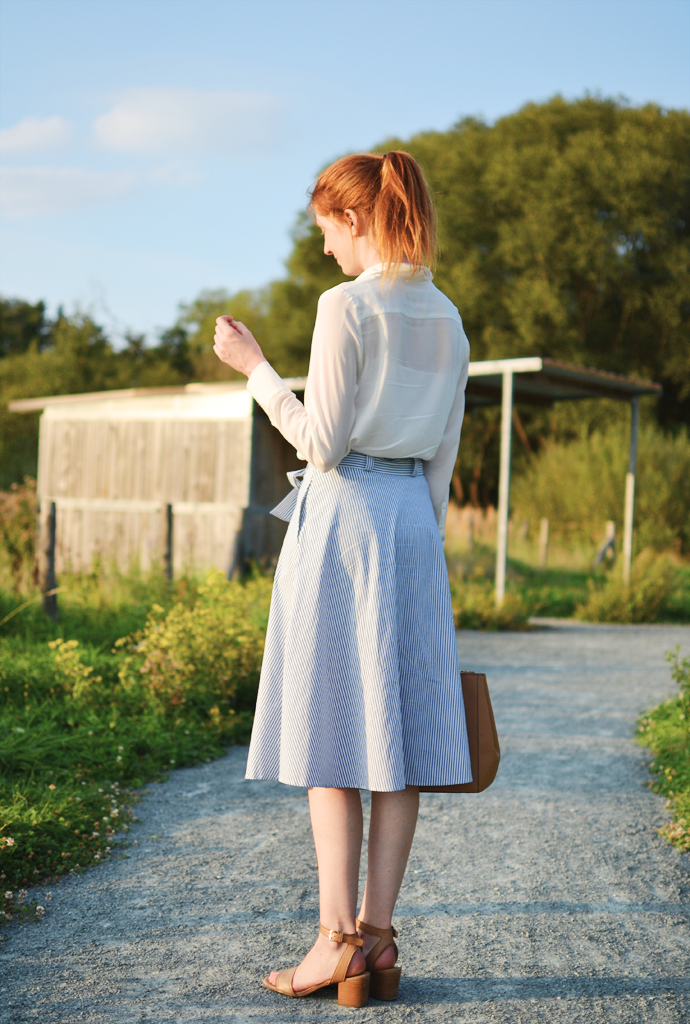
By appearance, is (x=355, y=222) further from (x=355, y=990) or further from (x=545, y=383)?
(x=545, y=383)

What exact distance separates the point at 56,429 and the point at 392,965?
12.3 m

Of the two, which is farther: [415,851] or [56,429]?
[56,429]

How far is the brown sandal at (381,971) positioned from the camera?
6.69ft

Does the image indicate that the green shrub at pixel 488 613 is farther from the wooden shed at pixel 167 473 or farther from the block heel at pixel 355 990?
the block heel at pixel 355 990

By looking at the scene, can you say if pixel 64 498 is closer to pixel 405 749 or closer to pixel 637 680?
pixel 637 680

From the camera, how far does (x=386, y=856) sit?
6.66 feet

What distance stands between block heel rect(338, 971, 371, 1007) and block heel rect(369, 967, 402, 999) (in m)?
0.05

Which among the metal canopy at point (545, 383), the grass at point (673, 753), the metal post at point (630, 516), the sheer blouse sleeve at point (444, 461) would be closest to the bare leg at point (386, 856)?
the sheer blouse sleeve at point (444, 461)

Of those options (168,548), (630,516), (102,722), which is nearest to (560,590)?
(630,516)

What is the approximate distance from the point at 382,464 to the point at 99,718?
2.78 m

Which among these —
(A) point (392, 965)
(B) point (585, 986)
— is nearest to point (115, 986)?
(A) point (392, 965)

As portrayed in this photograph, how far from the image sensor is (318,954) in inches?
79.4

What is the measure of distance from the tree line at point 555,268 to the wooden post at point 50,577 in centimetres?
1521

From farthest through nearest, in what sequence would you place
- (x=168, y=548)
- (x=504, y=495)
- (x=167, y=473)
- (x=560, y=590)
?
(x=560, y=590) < (x=167, y=473) < (x=504, y=495) < (x=168, y=548)
